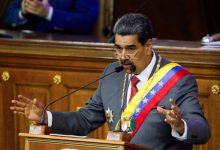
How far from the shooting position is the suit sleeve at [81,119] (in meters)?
5.15

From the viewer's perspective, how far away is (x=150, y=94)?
5066mm

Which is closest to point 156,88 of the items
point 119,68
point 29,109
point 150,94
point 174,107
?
point 150,94

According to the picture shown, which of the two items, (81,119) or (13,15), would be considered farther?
(13,15)

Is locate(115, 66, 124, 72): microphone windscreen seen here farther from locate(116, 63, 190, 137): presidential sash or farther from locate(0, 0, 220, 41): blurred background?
locate(0, 0, 220, 41): blurred background

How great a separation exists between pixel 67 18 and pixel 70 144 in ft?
8.73

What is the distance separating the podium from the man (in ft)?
0.94

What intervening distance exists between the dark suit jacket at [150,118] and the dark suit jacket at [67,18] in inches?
78.3

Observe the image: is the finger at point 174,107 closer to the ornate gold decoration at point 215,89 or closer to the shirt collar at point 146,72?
the shirt collar at point 146,72

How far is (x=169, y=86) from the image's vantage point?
16.5ft

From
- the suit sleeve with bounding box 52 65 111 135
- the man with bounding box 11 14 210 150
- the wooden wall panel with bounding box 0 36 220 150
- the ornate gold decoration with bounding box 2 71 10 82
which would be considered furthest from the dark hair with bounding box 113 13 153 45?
the ornate gold decoration with bounding box 2 71 10 82

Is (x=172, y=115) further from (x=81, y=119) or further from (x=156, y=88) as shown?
(x=81, y=119)

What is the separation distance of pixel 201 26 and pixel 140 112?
3045 millimetres

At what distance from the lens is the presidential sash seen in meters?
5.02

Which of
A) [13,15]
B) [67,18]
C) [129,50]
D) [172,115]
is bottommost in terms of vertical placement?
[172,115]
